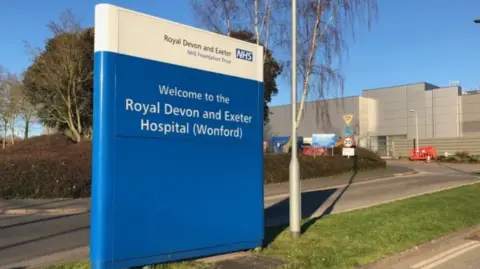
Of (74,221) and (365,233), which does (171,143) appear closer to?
(365,233)

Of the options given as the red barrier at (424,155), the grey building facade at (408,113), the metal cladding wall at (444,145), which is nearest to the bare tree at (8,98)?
the grey building facade at (408,113)

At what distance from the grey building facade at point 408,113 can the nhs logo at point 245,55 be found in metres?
51.3

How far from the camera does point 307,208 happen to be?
1470cm

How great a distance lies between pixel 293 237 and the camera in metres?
8.74

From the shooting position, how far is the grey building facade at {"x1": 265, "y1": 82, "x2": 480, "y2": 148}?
6256 cm

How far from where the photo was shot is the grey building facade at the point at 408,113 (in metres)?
62.6

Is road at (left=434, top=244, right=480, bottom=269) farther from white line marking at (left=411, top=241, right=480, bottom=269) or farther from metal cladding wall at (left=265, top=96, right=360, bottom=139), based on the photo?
metal cladding wall at (left=265, top=96, right=360, bottom=139)

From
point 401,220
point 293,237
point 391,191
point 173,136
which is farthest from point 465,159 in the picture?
point 173,136

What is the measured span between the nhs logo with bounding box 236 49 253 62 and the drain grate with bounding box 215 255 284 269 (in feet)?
10.1

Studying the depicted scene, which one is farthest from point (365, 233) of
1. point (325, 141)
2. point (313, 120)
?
point (313, 120)

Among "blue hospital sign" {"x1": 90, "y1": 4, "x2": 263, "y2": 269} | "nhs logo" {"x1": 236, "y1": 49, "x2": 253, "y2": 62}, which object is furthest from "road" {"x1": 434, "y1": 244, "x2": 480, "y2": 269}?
"nhs logo" {"x1": 236, "y1": 49, "x2": 253, "y2": 62}

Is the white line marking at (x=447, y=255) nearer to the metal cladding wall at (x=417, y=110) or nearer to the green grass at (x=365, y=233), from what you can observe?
the green grass at (x=365, y=233)

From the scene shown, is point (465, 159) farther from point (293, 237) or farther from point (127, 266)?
point (127, 266)

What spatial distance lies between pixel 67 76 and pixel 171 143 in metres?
26.2
